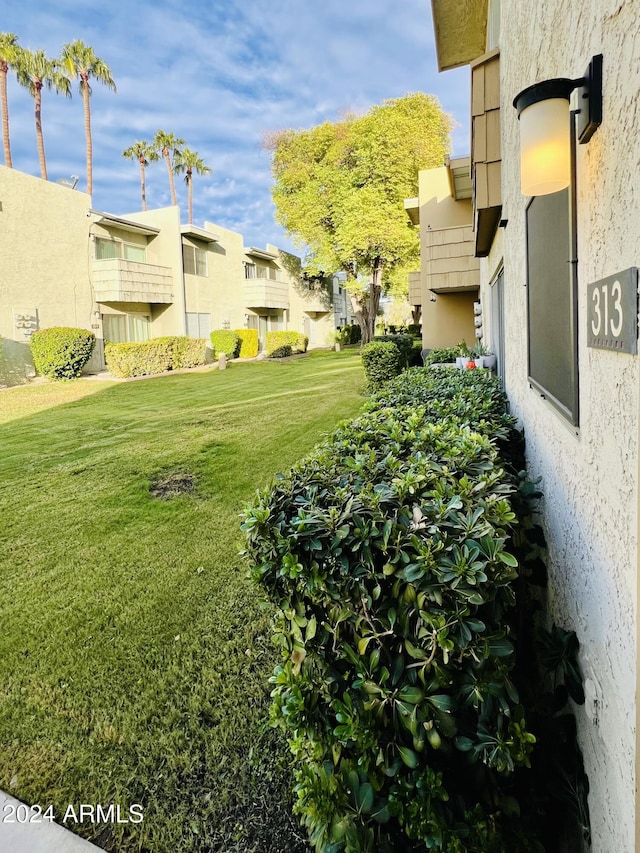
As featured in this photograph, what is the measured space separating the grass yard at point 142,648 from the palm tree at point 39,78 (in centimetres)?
2420

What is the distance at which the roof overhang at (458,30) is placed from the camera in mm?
6422

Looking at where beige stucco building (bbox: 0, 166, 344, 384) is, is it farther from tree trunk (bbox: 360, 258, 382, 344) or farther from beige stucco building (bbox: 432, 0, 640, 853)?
beige stucco building (bbox: 432, 0, 640, 853)

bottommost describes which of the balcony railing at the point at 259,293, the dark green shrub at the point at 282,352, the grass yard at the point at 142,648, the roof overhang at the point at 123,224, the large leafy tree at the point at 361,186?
the grass yard at the point at 142,648

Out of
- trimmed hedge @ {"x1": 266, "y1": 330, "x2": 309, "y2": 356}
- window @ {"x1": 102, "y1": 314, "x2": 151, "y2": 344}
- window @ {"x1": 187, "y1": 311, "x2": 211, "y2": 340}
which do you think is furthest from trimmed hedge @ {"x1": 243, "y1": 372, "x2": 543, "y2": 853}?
trimmed hedge @ {"x1": 266, "y1": 330, "x2": 309, "y2": 356}

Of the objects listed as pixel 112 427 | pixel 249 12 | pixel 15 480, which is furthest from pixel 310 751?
pixel 249 12

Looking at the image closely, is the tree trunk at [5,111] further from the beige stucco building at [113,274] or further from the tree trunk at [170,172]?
the tree trunk at [170,172]

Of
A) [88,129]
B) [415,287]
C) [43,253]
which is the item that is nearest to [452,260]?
[415,287]

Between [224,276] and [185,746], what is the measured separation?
26.2 meters

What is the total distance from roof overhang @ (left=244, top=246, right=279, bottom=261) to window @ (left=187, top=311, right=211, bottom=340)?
228 inches

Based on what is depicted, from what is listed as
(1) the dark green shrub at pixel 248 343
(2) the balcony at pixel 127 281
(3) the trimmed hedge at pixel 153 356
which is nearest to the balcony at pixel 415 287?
(3) the trimmed hedge at pixel 153 356

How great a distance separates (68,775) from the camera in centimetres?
231

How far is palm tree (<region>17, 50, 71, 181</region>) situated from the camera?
79.2 feet

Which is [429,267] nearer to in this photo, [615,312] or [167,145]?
[615,312]

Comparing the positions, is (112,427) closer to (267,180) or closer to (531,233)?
(531,233)
